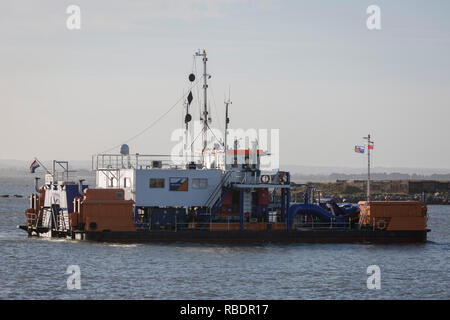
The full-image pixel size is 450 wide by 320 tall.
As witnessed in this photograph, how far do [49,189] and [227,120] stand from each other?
11157 mm

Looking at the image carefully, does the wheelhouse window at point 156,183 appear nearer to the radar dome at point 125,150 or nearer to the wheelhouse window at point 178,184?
the wheelhouse window at point 178,184

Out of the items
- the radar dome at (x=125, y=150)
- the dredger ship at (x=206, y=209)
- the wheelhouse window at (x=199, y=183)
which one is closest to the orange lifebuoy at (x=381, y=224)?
the dredger ship at (x=206, y=209)

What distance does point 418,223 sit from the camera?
48625 mm

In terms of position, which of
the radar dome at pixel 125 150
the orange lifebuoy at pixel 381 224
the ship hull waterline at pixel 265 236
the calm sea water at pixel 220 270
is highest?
the radar dome at pixel 125 150

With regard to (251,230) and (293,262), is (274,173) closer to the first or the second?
(251,230)

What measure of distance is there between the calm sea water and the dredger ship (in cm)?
94

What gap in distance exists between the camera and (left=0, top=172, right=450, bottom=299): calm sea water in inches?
1307

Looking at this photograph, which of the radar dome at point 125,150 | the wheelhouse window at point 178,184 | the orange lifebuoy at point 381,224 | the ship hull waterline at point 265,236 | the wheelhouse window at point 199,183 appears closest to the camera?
the ship hull waterline at point 265,236

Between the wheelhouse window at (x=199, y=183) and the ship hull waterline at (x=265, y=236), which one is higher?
the wheelhouse window at (x=199, y=183)

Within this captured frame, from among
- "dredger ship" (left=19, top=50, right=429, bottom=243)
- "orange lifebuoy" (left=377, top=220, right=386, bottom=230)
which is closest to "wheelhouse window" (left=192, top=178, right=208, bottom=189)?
"dredger ship" (left=19, top=50, right=429, bottom=243)

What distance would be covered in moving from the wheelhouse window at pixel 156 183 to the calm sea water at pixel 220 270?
3.49 metres

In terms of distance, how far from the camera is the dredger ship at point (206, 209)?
45.3 m
